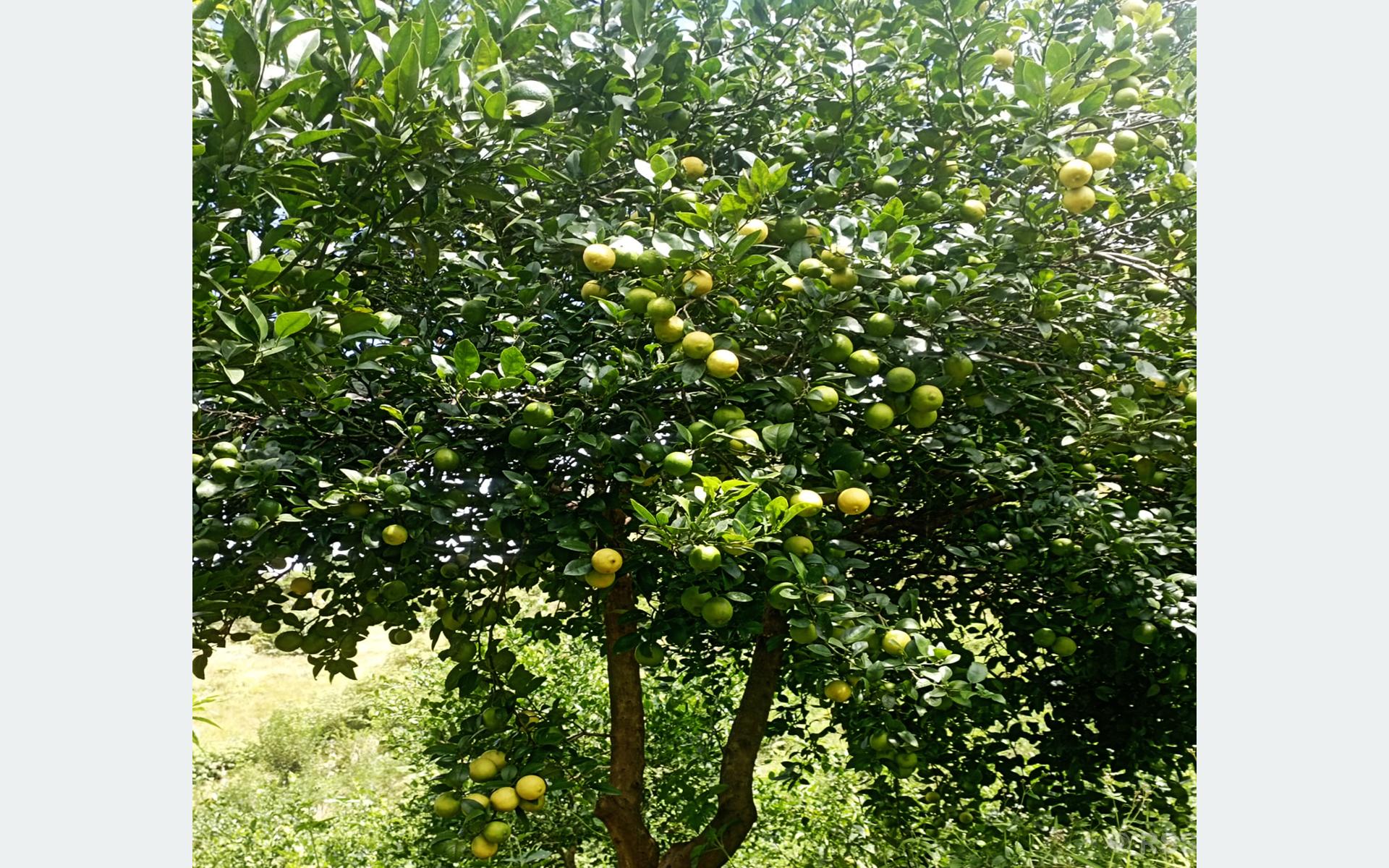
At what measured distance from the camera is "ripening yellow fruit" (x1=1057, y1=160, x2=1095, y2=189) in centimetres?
127

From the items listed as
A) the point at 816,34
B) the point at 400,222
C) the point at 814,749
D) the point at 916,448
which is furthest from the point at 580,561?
the point at 814,749

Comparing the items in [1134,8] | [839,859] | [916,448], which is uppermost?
[1134,8]

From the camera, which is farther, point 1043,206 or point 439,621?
point 439,621

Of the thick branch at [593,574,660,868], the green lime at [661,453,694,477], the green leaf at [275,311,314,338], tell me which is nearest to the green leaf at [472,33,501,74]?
the green leaf at [275,311,314,338]

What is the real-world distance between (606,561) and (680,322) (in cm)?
37

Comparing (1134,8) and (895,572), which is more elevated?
(1134,8)

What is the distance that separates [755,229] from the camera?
1221mm

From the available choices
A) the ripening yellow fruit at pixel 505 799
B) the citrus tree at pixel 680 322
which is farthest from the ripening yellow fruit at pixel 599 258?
the ripening yellow fruit at pixel 505 799

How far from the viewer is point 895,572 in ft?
7.36

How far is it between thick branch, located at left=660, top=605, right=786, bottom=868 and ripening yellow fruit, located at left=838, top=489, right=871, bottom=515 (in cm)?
99

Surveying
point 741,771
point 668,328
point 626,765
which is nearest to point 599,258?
point 668,328

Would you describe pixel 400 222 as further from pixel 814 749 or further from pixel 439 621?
pixel 814 749
